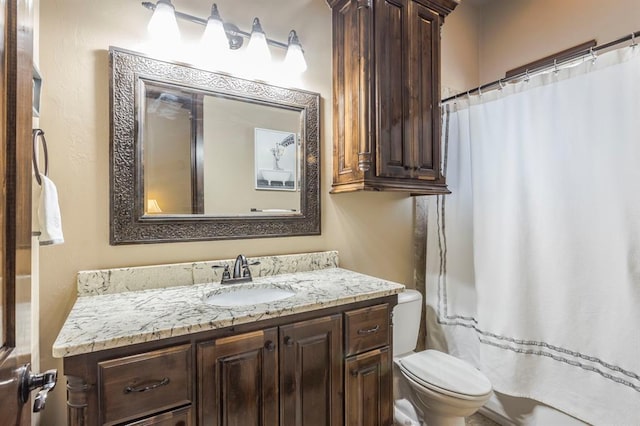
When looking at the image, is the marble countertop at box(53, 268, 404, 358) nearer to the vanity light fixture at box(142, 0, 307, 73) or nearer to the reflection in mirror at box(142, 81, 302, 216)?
the reflection in mirror at box(142, 81, 302, 216)

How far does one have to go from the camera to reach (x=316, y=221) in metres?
1.86

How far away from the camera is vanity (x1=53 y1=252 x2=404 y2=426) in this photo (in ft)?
2.95

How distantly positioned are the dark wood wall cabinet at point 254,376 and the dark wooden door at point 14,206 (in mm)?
269

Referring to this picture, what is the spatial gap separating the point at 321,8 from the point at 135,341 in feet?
6.50

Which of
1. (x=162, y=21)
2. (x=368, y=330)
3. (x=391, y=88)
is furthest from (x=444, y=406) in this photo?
(x=162, y=21)

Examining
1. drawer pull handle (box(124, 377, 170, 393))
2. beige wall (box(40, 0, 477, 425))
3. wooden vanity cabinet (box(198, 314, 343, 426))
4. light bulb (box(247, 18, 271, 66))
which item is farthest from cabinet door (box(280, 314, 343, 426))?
light bulb (box(247, 18, 271, 66))

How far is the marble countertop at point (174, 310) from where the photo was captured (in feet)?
2.95

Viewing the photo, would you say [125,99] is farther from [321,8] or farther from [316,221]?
[321,8]

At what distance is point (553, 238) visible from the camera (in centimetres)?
159

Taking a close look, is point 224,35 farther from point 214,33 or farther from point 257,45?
point 257,45

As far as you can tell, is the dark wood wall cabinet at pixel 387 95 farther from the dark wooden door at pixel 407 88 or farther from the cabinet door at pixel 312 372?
the cabinet door at pixel 312 372

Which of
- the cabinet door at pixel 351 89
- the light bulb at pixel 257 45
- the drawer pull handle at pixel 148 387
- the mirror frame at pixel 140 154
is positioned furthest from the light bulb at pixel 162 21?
the drawer pull handle at pixel 148 387

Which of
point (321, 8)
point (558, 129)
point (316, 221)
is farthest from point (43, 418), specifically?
point (558, 129)

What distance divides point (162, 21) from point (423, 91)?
1.40 m
